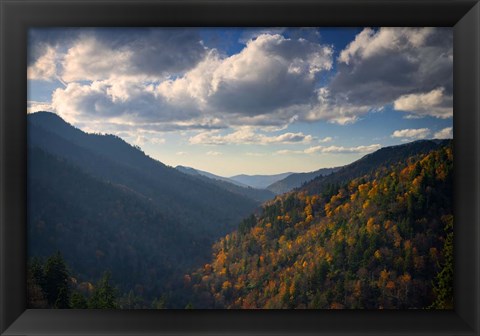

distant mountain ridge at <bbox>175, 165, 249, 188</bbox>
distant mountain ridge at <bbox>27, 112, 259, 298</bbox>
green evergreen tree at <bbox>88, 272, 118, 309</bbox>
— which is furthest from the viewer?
distant mountain ridge at <bbox>175, 165, 249, 188</bbox>

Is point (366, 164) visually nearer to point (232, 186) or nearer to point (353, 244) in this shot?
point (353, 244)

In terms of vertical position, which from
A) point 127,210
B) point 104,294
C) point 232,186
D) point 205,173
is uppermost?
point 205,173

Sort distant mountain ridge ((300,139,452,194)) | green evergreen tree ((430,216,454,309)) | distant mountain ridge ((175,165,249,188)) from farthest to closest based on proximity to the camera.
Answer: distant mountain ridge ((175,165,249,188)), distant mountain ridge ((300,139,452,194)), green evergreen tree ((430,216,454,309))

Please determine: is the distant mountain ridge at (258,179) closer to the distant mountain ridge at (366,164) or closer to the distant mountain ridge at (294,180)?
the distant mountain ridge at (294,180)

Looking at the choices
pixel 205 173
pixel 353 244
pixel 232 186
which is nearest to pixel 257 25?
pixel 205 173

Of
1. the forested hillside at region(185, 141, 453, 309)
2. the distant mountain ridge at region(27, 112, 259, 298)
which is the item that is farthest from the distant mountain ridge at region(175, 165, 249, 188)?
the forested hillside at region(185, 141, 453, 309)

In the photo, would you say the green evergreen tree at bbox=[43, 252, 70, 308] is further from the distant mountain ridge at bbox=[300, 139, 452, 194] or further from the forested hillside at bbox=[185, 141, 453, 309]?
the distant mountain ridge at bbox=[300, 139, 452, 194]
